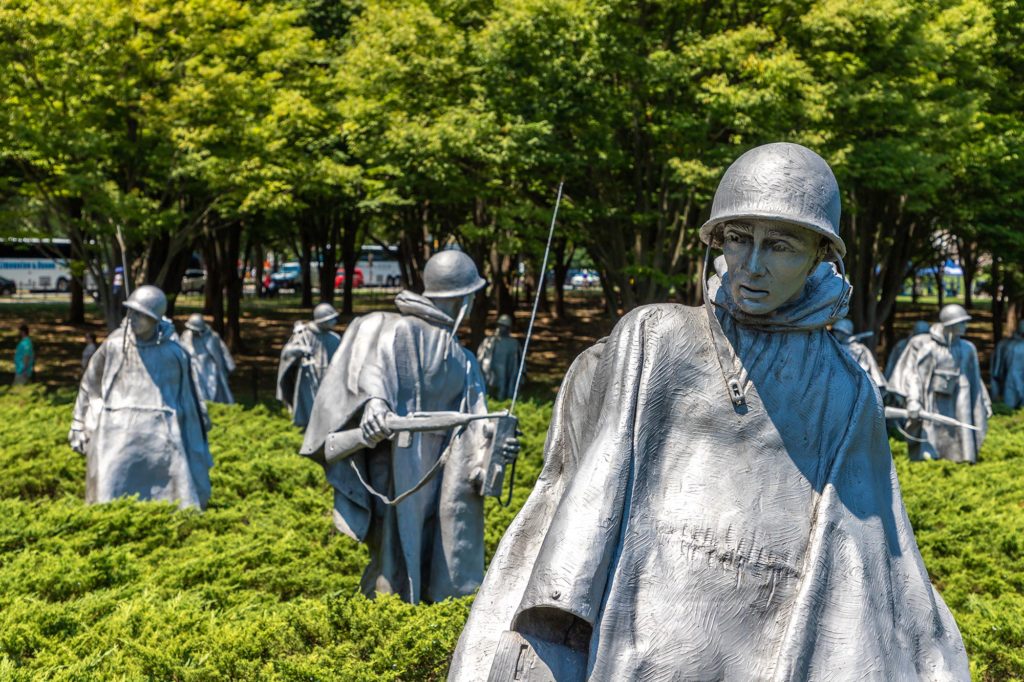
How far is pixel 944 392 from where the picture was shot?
1869 centimetres

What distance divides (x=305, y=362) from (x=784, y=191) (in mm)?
18878

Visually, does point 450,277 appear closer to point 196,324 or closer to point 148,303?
point 148,303

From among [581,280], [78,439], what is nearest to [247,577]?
[78,439]

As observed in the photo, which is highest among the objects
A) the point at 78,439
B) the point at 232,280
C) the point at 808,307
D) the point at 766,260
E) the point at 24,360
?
the point at 766,260

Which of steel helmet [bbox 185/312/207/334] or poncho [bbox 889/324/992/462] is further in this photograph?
steel helmet [bbox 185/312/207/334]

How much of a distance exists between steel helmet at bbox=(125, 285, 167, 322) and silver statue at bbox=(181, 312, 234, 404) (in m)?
11.2

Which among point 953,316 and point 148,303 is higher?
point 148,303

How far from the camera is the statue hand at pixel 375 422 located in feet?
26.2

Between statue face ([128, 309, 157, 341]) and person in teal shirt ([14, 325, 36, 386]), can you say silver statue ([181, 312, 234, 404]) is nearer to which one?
person in teal shirt ([14, 325, 36, 386])

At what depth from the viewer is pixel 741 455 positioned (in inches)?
120

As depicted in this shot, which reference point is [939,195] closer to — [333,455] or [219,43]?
[219,43]

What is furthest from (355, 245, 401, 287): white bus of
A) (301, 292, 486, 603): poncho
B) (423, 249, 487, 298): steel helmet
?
(301, 292, 486, 603): poncho

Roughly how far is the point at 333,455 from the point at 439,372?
794 mm

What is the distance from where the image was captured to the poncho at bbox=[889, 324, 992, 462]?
18.2 metres
